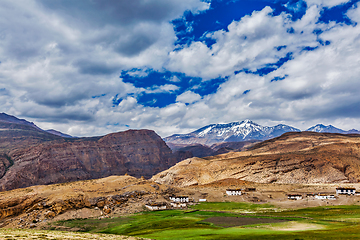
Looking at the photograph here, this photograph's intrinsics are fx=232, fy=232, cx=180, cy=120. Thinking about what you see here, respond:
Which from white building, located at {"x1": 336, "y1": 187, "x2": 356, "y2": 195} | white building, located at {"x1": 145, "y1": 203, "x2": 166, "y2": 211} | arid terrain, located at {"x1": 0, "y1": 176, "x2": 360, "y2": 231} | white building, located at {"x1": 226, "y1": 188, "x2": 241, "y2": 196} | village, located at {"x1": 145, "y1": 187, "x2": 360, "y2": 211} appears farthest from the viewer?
white building, located at {"x1": 226, "y1": 188, "x2": 241, "y2": 196}

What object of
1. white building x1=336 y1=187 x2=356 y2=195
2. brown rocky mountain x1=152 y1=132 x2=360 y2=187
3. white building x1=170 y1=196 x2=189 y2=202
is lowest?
white building x1=170 y1=196 x2=189 y2=202

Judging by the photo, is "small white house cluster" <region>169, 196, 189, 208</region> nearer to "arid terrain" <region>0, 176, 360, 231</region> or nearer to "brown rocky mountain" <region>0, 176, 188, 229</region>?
"arid terrain" <region>0, 176, 360, 231</region>

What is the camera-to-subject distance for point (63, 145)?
187 m

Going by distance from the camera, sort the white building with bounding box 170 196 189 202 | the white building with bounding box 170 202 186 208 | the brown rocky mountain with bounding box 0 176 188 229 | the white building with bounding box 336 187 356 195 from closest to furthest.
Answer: the brown rocky mountain with bounding box 0 176 188 229 → the white building with bounding box 170 202 186 208 → the white building with bounding box 170 196 189 202 → the white building with bounding box 336 187 356 195

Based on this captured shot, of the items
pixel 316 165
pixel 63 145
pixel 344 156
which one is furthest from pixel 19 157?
pixel 344 156

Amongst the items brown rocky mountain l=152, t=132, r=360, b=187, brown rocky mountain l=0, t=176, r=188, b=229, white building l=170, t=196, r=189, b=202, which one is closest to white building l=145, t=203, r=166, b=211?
brown rocky mountain l=0, t=176, r=188, b=229

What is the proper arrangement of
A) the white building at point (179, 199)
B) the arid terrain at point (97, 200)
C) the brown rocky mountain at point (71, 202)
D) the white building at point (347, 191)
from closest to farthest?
the brown rocky mountain at point (71, 202)
the arid terrain at point (97, 200)
the white building at point (179, 199)
the white building at point (347, 191)

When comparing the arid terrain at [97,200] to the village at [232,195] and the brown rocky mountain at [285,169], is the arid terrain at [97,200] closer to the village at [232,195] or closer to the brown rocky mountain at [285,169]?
A: the village at [232,195]

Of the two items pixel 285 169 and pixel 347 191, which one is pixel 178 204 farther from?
pixel 285 169

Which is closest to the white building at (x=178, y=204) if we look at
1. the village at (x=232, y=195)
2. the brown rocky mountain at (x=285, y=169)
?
the village at (x=232, y=195)

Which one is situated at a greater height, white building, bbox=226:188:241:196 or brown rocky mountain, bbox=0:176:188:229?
brown rocky mountain, bbox=0:176:188:229

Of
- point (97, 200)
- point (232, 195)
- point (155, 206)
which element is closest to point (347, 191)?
point (232, 195)

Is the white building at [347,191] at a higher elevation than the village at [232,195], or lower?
higher

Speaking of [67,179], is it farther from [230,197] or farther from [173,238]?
[173,238]
